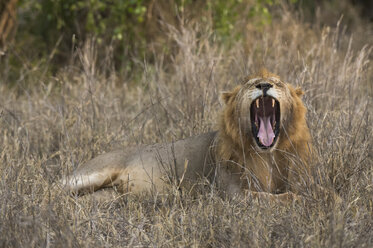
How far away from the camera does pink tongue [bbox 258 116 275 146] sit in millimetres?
3730

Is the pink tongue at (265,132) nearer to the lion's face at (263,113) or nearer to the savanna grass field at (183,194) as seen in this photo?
the lion's face at (263,113)

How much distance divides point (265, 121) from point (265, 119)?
0.5 inches

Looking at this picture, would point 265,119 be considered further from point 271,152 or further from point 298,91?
point 298,91

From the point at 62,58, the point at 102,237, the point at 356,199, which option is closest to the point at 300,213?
the point at 356,199

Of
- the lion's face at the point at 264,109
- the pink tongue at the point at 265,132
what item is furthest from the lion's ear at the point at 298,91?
the pink tongue at the point at 265,132

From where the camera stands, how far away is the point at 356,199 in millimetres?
3365

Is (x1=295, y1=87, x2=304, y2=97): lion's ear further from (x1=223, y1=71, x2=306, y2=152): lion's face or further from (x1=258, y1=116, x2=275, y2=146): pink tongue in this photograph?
(x1=258, y1=116, x2=275, y2=146): pink tongue

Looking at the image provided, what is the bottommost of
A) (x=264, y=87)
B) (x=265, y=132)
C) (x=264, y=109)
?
(x=265, y=132)

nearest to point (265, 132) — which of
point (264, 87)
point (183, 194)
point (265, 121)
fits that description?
point (265, 121)

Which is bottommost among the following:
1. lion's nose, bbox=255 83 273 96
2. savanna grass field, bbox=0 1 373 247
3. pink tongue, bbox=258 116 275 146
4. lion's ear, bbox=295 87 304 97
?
savanna grass field, bbox=0 1 373 247

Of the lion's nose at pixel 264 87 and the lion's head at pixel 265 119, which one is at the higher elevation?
the lion's nose at pixel 264 87

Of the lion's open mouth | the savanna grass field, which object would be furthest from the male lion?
the savanna grass field

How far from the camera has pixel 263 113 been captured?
3854mm

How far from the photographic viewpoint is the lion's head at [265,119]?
371 centimetres
